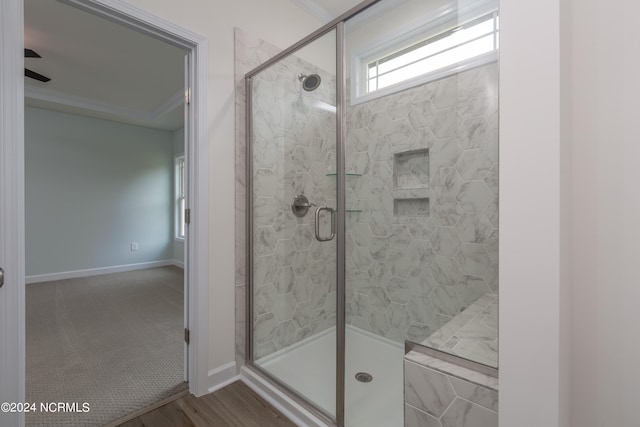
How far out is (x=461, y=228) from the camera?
158 cm

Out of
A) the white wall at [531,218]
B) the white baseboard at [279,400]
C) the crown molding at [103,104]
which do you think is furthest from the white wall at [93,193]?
the white wall at [531,218]

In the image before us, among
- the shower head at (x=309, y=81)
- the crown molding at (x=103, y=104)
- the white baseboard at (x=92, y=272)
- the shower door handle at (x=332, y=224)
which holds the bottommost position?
the white baseboard at (x=92, y=272)

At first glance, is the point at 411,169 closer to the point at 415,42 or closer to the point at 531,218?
the point at 415,42

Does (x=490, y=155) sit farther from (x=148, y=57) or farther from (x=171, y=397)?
(x=148, y=57)

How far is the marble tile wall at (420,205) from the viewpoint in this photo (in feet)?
4.81

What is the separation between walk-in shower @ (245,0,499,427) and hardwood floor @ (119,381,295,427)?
0.15 m

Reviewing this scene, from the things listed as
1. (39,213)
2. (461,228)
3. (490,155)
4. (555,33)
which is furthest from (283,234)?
(39,213)

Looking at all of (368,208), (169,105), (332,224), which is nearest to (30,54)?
(169,105)

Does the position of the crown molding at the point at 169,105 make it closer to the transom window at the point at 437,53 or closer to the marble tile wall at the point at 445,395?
the transom window at the point at 437,53

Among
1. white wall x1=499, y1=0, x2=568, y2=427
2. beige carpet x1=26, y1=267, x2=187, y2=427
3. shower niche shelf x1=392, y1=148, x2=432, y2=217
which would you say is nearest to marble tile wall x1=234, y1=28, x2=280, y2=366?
beige carpet x1=26, y1=267, x2=187, y2=427

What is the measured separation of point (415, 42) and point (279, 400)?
2.41 meters

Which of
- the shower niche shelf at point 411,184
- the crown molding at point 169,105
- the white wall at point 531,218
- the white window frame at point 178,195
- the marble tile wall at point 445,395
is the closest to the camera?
the white wall at point 531,218

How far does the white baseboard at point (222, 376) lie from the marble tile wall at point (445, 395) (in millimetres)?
1216

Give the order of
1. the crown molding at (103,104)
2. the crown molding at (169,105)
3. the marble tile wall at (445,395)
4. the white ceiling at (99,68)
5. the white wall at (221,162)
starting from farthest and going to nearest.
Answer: the crown molding at (169,105) < the crown molding at (103,104) < the white ceiling at (99,68) < the white wall at (221,162) < the marble tile wall at (445,395)
